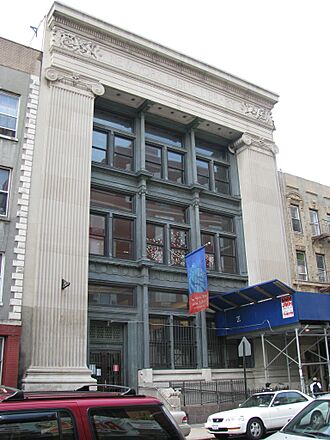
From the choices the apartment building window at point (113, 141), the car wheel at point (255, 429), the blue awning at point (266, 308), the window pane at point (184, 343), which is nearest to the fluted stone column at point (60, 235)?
the apartment building window at point (113, 141)

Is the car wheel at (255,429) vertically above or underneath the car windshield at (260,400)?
underneath

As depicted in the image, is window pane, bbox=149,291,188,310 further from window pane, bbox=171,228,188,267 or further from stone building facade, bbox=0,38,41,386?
stone building facade, bbox=0,38,41,386

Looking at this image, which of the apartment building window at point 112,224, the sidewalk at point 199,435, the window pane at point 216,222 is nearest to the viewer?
the sidewalk at point 199,435

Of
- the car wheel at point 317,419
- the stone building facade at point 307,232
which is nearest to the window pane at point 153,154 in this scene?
the stone building facade at point 307,232

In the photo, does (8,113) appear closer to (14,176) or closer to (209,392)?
(14,176)

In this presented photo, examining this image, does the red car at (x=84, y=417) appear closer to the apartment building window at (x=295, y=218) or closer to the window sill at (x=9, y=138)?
the window sill at (x=9, y=138)

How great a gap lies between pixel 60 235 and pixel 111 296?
418 centimetres

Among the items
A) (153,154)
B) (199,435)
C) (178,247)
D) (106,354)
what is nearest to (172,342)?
(106,354)

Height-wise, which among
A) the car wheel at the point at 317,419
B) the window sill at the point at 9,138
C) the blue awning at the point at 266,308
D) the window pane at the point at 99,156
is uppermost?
the window pane at the point at 99,156

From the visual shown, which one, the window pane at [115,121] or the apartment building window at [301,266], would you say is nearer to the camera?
the window pane at [115,121]

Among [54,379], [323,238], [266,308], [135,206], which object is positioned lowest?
[54,379]

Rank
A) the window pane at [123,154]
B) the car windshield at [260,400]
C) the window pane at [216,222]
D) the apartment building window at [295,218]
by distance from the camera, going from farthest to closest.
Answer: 1. the apartment building window at [295,218]
2. the window pane at [216,222]
3. the window pane at [123,154]
4. the car windshield at [260,400]

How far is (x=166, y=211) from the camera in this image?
26.2m

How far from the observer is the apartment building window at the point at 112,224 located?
2330cm
